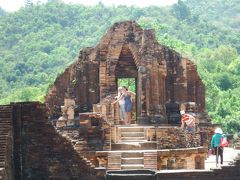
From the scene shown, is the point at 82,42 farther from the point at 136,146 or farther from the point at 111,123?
the point at 136,146

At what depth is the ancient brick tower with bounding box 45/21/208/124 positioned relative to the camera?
1126 inches

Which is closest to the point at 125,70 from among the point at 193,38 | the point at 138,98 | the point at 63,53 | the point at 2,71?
the point at 138,98

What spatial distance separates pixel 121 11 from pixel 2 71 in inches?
1867

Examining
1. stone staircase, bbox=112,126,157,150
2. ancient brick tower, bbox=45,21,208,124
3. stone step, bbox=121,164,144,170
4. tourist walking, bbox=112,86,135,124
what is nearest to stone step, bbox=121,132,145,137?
stone staircase, bbox=112,126,157,150

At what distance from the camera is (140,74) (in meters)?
28.6

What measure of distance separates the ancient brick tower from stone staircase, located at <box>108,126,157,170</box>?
2997 millimetres

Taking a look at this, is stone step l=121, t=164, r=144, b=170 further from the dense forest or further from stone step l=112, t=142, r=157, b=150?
the dense forest

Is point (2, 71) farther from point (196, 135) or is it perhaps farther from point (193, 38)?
point (196, 135)

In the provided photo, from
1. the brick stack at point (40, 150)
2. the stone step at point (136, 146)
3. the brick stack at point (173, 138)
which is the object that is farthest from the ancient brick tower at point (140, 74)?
the brick stack at point (40, 150)

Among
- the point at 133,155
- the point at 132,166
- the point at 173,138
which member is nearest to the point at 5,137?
the point at 132,166

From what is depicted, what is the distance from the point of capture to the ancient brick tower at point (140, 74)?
28.6m

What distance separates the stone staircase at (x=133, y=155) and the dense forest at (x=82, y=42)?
121 ft

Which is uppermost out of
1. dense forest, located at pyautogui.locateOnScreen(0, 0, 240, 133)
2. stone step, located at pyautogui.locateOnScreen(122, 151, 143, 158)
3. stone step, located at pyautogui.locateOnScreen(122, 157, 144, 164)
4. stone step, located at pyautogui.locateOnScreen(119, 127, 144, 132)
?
dense forest, located at pyautogui.locateOnScreen(0, 0, 240, 133)

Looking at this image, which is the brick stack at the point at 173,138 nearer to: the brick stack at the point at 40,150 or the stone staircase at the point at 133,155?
the stone staircase at the point at 133,155
